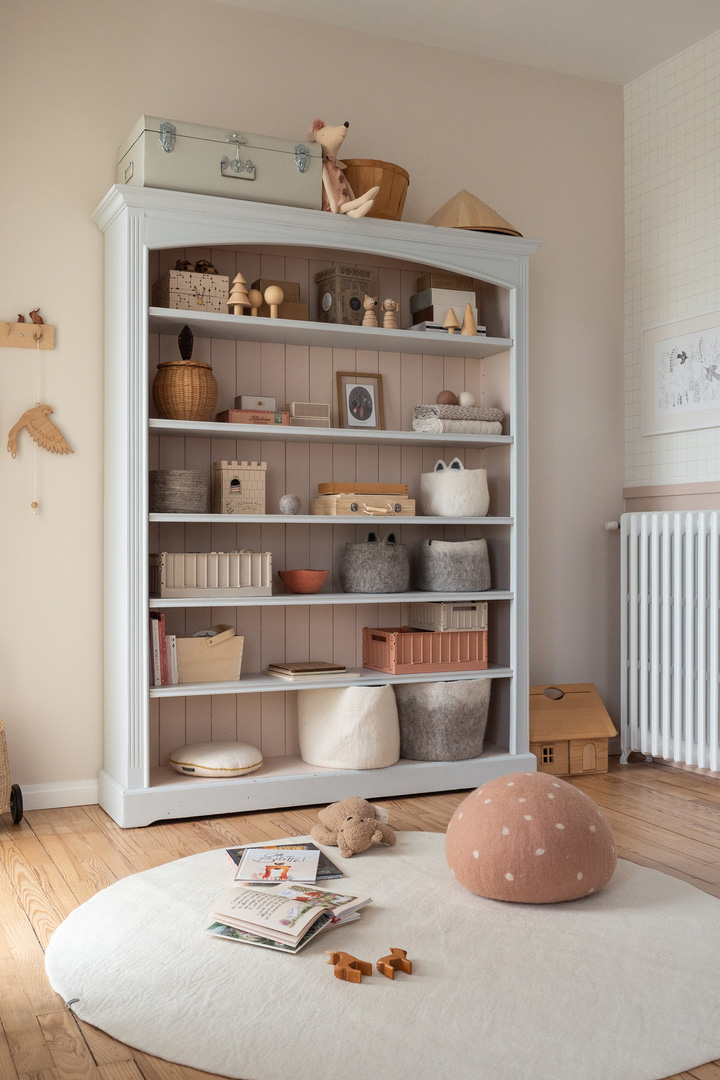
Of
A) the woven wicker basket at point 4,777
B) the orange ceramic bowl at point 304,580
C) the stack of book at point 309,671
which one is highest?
the orange ceramic bowl at point 304,580

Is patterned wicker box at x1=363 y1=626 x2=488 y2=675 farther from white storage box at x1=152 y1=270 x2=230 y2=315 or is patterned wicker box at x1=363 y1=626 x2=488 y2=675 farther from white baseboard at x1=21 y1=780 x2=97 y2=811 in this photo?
white storage box at x1=152 y1=270 x2=230 y2=315

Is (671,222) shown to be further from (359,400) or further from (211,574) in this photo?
(211,574)

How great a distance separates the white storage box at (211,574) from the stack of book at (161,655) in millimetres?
106

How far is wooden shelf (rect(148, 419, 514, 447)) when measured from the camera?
3139mm

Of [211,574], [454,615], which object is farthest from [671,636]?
[211,574]

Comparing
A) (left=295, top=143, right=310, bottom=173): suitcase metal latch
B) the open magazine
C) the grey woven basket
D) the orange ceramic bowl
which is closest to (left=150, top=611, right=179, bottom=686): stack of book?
the grey woven basket

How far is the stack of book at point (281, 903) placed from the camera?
208cm

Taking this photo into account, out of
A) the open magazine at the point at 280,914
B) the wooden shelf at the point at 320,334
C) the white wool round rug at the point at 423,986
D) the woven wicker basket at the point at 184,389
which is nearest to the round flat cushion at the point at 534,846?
the white wool round rug at the point at 423,986

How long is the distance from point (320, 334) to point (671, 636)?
5.80ft

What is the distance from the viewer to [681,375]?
390 cm

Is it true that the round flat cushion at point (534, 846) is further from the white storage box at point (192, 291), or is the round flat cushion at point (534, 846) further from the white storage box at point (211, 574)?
the white storage box at point (192, 291)

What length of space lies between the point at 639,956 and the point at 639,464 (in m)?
2.48

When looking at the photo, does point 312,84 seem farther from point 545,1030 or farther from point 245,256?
point 545,1030

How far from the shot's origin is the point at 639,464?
4137 mm
